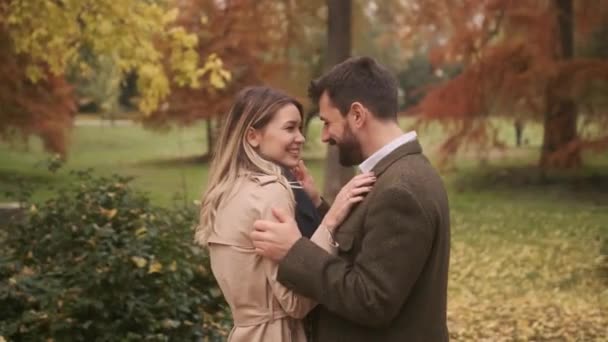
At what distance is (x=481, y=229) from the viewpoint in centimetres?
1437

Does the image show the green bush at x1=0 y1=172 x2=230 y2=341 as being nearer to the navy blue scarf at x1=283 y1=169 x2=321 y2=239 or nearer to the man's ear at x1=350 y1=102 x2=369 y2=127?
the navy blue scarf at x1=283 y1=169 x2=321 y2=239

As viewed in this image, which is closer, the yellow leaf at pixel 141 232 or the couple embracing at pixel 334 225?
the couple embracing at pixel 334 225

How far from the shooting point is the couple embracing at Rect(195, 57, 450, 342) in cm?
238

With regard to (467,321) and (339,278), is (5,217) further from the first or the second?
(339,278)

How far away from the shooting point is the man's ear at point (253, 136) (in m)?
2.72

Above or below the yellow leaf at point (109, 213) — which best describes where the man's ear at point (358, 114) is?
above

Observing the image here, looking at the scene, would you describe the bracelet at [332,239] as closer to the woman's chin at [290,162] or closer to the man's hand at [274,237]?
the man's hand at [274,237]

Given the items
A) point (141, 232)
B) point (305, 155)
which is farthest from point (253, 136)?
point (305, 155)

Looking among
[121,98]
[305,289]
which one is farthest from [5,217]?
[121,98]

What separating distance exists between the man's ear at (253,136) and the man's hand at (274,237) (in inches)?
11.9

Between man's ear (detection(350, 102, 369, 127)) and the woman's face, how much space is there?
0.27 metres

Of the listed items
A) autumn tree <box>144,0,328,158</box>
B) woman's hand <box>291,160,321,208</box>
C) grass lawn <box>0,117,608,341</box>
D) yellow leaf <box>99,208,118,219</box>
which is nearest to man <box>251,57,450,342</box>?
woman's hand <box>291,160,321,208</box>

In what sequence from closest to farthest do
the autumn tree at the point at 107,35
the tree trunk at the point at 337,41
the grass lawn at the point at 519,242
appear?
the grass lawn at the point at 519,242
the autumn tree at the point at 107,35
the tree trunk at the point at 337,41

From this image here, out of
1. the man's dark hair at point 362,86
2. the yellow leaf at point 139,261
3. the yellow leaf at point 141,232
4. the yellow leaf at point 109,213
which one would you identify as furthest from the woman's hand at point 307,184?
the yellow leaf at point 109,213
